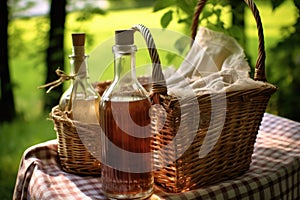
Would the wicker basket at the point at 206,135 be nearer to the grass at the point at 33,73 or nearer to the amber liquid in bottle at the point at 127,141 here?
the amber liquid in bottle at the point at 127,141

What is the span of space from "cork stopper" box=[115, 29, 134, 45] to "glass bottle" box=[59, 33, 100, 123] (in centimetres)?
15

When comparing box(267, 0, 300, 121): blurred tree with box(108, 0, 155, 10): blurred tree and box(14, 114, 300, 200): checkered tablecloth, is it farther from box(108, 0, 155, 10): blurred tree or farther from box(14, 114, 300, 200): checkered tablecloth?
box(14, 114, 300, 200): checkered tablecloth

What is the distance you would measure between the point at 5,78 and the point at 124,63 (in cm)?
143

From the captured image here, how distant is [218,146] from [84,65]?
33 centimetres

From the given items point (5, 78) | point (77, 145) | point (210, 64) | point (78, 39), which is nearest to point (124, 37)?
point (78, 39)

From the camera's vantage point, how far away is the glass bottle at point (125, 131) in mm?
848

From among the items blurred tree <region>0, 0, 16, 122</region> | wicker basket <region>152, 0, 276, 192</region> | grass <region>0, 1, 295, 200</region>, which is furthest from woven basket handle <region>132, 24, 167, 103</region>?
blurred tree <region>0, 0, 16, 122</region>

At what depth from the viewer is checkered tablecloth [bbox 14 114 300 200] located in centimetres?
92

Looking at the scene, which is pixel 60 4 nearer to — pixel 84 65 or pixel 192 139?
pixel 84 65

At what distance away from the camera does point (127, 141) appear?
0.85 metres

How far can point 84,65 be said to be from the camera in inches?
39.2

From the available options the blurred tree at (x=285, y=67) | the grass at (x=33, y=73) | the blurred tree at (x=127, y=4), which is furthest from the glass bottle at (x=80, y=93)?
the blurred tree at (x=127, y=4)

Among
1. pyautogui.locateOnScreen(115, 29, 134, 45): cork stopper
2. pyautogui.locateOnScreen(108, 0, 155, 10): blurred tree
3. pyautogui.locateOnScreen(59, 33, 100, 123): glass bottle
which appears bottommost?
pyautogui.locateOnScreen(59, 33, 100, 123): glass bottle

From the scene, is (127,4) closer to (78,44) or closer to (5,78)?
(5,78)
